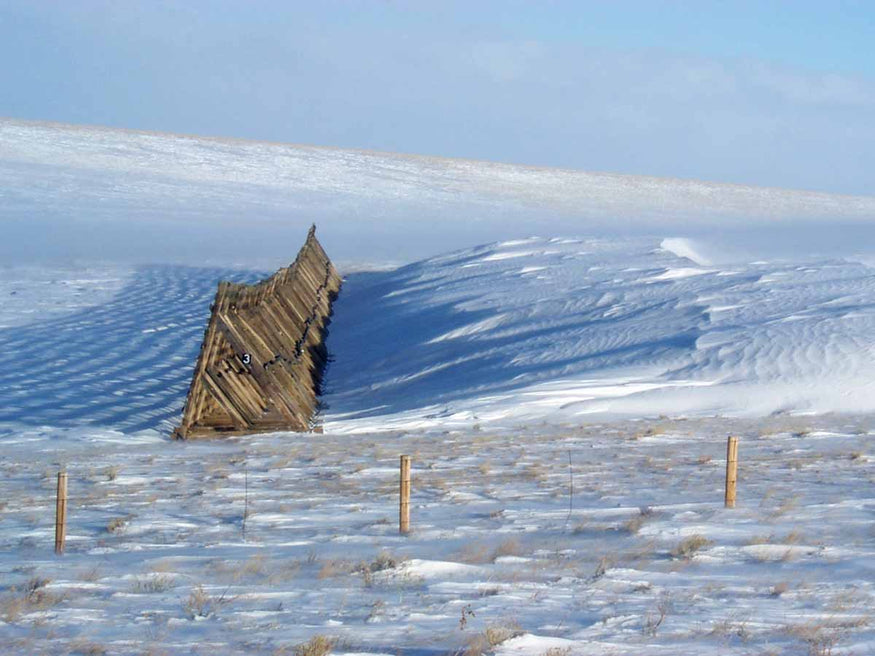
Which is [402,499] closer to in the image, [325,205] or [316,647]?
[316,647]

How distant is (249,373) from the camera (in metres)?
13.9

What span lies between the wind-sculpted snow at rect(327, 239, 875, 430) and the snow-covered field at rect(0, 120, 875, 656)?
0.06 meters

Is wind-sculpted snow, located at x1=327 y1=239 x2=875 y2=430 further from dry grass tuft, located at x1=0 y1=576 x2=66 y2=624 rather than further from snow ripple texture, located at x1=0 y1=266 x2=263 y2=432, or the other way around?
dry grass tuft, located at x1=0 y1=576 x2=66 y2=624

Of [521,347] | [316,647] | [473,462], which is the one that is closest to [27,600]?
[316,647]

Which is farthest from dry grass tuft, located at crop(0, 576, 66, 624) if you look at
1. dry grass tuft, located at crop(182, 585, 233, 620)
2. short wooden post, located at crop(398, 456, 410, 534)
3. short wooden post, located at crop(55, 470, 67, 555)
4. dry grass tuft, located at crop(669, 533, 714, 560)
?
dry grass tuft, located at crop(669, 533, 714, 560)

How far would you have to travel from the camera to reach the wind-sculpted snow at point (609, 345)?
46.9ft

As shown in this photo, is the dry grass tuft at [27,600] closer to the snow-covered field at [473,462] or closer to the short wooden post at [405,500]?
the snow-covered field at [473,462]

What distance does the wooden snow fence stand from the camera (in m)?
13.3

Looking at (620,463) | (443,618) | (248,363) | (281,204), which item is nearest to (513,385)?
(248,363)

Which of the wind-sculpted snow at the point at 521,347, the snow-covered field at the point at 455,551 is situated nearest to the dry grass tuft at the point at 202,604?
the snow-covered field at the point at 455,551

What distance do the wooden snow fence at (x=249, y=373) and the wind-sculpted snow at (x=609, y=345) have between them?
590 mm

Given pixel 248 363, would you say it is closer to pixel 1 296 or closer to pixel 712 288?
pixel 712 288

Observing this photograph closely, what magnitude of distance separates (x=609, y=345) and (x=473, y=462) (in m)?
6.49

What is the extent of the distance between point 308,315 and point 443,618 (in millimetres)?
15438
